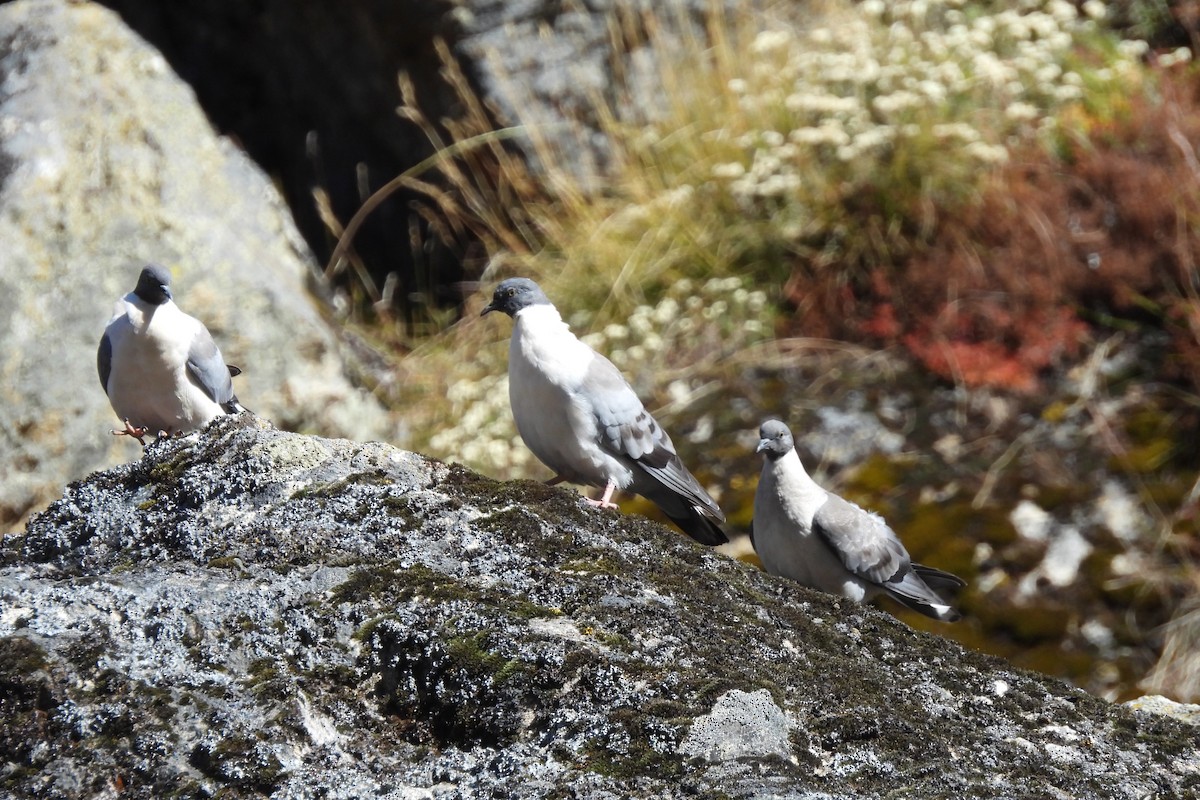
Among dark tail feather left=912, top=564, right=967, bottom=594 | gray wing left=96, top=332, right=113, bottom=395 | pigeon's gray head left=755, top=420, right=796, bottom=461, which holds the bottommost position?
dark tail feather left=912, top=564, right=967, bottom=594

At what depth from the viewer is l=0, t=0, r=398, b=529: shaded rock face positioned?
18.7 ft

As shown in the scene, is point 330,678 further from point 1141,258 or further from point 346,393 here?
point 1141,258

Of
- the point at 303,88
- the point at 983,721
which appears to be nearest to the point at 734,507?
the point at 983,721

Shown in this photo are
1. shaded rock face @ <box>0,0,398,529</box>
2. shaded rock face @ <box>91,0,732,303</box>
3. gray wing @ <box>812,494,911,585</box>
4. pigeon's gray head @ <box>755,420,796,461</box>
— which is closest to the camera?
gray wing @ <box>812,494,911,585</box>

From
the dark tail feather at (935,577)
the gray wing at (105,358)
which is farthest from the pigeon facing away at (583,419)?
the gray wing at (105,358)

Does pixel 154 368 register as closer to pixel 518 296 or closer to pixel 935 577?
pixel 518 296

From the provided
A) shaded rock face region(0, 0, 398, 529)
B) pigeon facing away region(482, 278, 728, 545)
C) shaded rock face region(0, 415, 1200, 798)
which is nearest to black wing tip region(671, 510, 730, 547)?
pigeon facing away region(482, 278, 728, 545)

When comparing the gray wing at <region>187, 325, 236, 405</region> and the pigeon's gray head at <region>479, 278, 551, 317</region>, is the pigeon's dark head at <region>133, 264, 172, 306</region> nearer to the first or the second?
the gray wing at <region>187, 325, 236, 405</region>

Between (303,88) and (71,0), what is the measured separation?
2.26 meters

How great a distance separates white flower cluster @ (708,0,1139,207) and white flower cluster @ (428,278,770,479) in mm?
677

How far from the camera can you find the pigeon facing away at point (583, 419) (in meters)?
4.16

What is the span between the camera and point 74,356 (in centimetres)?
576

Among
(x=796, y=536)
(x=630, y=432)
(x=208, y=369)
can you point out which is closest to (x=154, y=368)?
(x=208, y=369)

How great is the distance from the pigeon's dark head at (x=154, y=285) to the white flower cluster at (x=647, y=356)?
2.62 m
